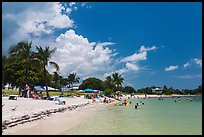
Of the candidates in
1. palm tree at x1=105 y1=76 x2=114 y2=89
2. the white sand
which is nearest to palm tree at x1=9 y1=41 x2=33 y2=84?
the white sand

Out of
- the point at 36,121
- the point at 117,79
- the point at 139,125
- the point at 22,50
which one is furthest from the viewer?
the point at 117,79

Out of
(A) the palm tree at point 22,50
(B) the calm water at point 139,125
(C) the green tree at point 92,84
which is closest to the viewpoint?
(B) the calm water at point 139,125

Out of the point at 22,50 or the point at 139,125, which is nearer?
the point at 139,125

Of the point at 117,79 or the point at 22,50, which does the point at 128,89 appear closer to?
the point at 117,79

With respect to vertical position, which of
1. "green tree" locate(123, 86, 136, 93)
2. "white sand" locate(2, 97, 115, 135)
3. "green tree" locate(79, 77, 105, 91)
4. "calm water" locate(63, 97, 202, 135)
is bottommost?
"calm water" locate(63, 97, 202, 135)

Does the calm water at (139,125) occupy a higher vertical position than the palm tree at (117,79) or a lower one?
lower

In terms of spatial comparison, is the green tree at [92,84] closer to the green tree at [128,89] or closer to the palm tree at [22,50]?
the green tree at [128,89]

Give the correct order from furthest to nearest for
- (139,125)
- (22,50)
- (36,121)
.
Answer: (22,50), (36,121), (139,125)

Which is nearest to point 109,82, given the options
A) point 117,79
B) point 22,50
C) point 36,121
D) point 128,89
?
point 117,79

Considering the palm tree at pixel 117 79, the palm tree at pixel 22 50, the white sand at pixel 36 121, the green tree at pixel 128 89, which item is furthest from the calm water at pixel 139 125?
the green tree at pixel 128 89

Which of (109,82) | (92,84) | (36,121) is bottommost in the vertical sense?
(36,121)

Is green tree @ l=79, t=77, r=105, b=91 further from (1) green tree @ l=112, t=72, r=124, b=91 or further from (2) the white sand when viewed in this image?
(2) the white sand

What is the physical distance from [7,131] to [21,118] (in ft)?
10.6

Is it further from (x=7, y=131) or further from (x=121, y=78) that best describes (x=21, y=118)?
(x=121, y=78)
